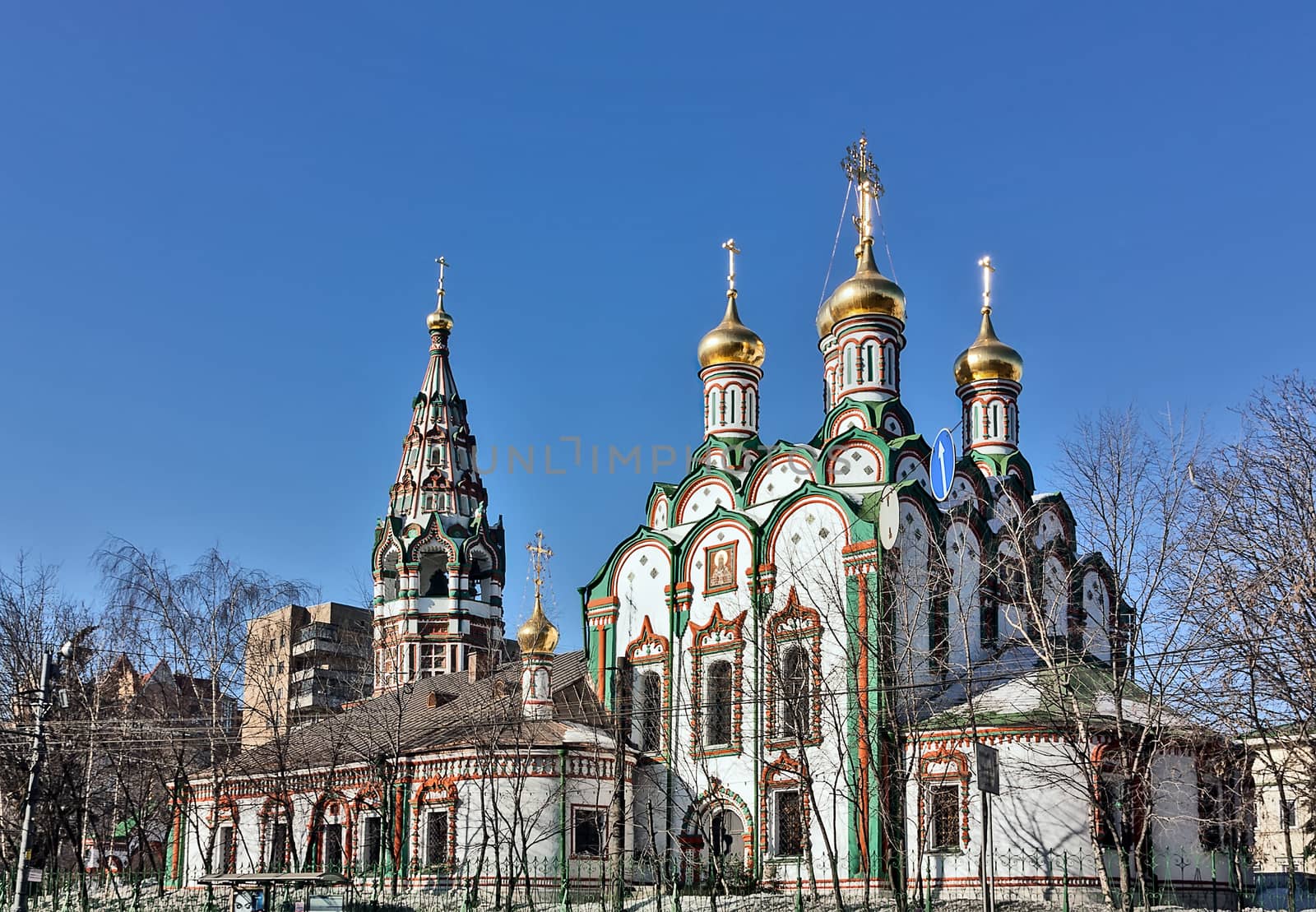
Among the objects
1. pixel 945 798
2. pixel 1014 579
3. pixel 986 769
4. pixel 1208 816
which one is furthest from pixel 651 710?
Answer: pixel 986 769

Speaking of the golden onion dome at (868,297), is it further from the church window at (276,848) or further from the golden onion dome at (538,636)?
the church window at (276,848)

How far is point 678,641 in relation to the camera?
95.6 feet

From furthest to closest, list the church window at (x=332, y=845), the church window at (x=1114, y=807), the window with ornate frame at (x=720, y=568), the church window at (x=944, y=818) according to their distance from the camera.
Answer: the church window at (x=332, y=845)
the window with ornate frame at (x=720, y=568)
the church window at (x=944, y=818)
the church window at (x=1114, y=807)

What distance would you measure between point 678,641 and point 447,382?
22.4m

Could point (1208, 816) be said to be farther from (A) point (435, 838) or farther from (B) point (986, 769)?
(A) point (435, 838)

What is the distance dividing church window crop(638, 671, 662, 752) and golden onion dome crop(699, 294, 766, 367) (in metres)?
7.90

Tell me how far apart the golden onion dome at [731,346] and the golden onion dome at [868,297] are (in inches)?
104

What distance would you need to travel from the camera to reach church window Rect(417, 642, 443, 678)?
46000 mm

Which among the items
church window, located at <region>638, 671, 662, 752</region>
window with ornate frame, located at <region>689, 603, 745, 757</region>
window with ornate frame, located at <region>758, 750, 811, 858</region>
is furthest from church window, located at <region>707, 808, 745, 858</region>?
church window, located at <region>638, 671, 662, 752</region>

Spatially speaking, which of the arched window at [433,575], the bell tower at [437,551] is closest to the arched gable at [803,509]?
the bell tower at [437,551]

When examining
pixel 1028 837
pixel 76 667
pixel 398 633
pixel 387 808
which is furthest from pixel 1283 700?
pixel 398 633

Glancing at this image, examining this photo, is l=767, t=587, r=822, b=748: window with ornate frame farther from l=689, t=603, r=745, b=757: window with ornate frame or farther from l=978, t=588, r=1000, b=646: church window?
l=978, t=588, r=1000, b=646: church window

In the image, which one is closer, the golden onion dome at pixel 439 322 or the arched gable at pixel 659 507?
the arched gable at pixel 659 507

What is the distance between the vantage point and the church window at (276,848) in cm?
3177
